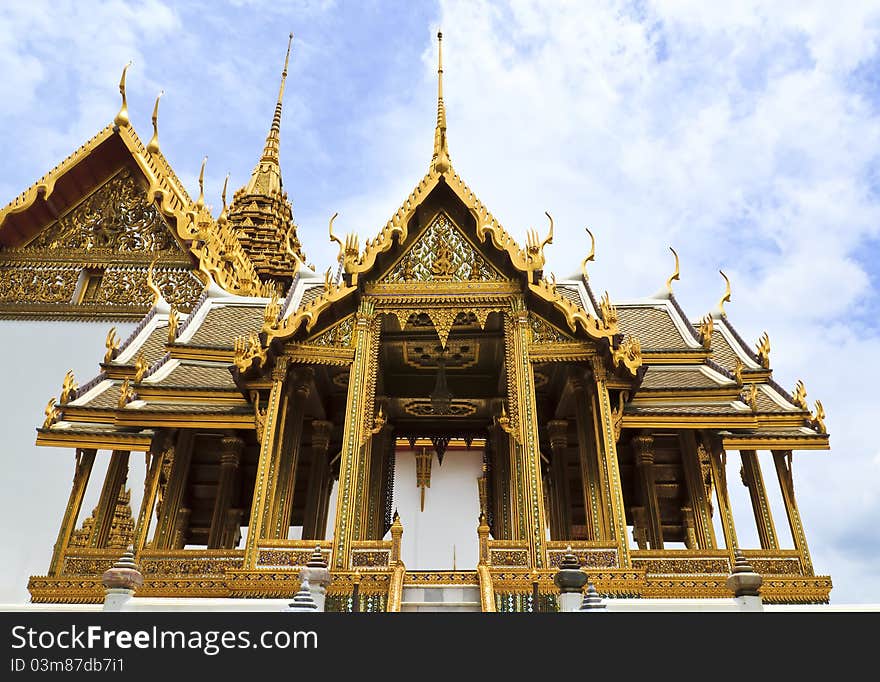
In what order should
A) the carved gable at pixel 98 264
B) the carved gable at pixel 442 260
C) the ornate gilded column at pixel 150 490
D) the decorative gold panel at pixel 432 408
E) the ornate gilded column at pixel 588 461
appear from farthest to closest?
the carved gable at pixel 98 264
the decorative gold panel at pixel 432 408
the ornate gilded column at pixel 150 490
the carved gable at pixel 442 260
the ornate gilded column at pixel 588 461

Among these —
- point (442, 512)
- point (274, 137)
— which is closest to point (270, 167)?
point (274, 137)

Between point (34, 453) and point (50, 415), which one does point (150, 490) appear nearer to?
point (50, 415)

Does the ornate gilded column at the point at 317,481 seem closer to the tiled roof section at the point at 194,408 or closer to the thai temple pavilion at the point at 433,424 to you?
the thai temple pavilion at the point at 433,424

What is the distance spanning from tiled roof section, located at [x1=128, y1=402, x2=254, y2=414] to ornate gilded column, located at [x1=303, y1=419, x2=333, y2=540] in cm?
138

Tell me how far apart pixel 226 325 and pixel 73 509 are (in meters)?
3.13

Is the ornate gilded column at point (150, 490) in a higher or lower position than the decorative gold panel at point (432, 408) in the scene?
lower

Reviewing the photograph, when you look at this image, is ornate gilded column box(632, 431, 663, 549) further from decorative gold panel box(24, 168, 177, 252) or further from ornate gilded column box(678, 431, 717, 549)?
decorative gold panel box(24, 168, 177, 252)

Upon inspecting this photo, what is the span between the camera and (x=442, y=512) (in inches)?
631

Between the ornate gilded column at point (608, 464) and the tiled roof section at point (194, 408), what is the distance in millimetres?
4119

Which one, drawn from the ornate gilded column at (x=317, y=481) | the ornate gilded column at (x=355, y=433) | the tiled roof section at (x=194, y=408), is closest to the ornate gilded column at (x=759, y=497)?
the ornate gilded column at (x=355, y=433)

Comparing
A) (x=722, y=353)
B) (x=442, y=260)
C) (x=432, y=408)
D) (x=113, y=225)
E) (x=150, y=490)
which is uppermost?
(x=113, y=225)

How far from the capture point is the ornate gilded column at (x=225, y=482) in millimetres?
9297

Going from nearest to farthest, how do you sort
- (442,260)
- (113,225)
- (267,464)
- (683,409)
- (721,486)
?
(267,464), (442,260), (683,409), (721,486), (113,225)

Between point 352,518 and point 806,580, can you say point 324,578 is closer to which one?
point 352,518
